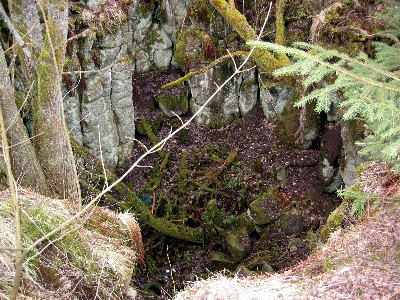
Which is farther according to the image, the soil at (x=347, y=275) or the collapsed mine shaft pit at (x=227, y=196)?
the collapsed mine shaft pit at (x=227, y=196)

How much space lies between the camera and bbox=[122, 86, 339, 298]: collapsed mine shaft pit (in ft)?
27.6

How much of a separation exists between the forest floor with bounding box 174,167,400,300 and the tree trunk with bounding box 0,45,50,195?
3203mm

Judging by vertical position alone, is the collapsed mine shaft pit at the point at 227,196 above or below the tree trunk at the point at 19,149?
below

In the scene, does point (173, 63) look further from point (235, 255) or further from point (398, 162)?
point (398, 162)

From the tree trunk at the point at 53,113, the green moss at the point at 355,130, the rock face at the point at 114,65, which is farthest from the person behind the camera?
the rock face at the point at 114,65

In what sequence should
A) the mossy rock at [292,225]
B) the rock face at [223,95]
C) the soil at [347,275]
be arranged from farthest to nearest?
the rock face at [223,95] < the mossy rock at [292,225] < the soil at [347,275]

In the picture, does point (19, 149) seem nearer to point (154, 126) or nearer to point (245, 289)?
point (245, 289)

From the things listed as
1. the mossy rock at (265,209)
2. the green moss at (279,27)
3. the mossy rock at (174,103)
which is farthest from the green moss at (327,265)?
the mossy rock at (174,103)

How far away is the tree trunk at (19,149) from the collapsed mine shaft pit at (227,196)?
2961 mm

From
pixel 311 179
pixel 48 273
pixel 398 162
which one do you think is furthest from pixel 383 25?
pixel 48 273

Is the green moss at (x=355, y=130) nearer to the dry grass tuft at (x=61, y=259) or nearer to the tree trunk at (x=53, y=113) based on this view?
the dry grass tuft at (x=61, y=259)

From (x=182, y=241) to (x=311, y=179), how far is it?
3.44 m

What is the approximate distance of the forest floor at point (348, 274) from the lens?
3293 millimetres

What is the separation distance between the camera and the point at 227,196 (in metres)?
9.73
